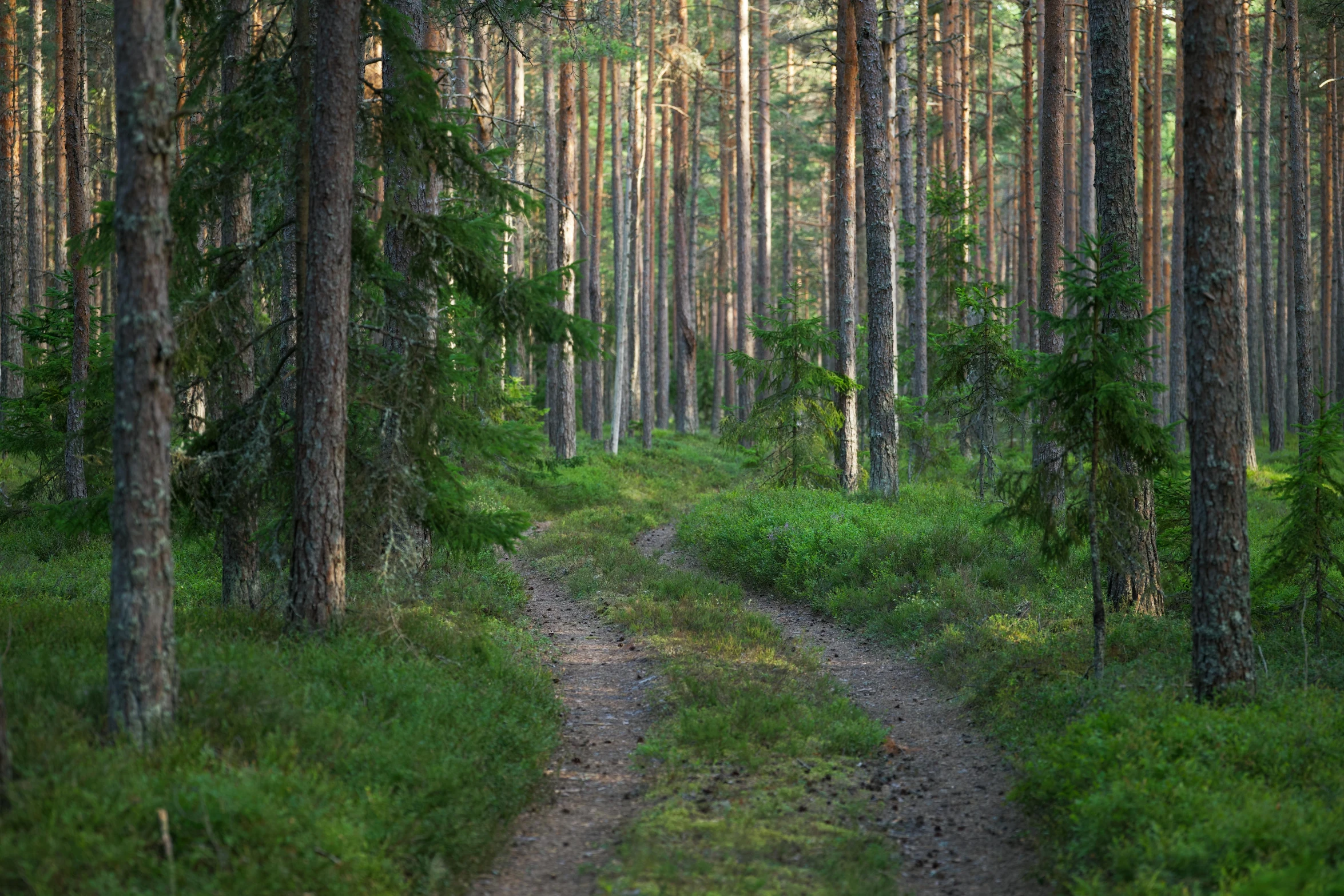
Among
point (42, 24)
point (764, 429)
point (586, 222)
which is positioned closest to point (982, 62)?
point (586, 222)

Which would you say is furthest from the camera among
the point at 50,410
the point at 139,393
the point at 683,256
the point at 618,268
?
the point at 683,256

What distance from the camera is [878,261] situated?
56.0ft

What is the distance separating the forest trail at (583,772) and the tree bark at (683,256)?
74.6ft

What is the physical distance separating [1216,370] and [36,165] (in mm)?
30059

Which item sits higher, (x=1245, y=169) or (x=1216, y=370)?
(x=1245, y=169)

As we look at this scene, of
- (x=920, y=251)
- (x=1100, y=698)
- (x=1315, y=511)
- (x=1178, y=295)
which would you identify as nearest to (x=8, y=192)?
(x=920, y=251)

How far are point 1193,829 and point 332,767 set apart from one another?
A: 5.16 m

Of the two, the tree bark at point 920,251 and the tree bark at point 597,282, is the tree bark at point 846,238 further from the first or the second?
the tree bark at point 597,282

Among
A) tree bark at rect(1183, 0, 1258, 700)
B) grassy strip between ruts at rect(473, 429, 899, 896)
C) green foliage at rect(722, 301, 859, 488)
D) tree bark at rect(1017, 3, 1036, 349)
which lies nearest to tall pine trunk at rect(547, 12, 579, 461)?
green foliage at rect(722, 301, 859, 488)

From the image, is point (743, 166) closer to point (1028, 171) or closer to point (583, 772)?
point (1028, 171)

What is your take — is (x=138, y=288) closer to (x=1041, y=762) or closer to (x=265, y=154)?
(x=265, y=154)

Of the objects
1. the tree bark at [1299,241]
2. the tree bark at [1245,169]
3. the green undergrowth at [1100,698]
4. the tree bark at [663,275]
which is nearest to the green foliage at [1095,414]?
the green undergrowth at [1100,698]

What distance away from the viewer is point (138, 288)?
18.0 feet

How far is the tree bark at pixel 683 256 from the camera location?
33625 millimetres
